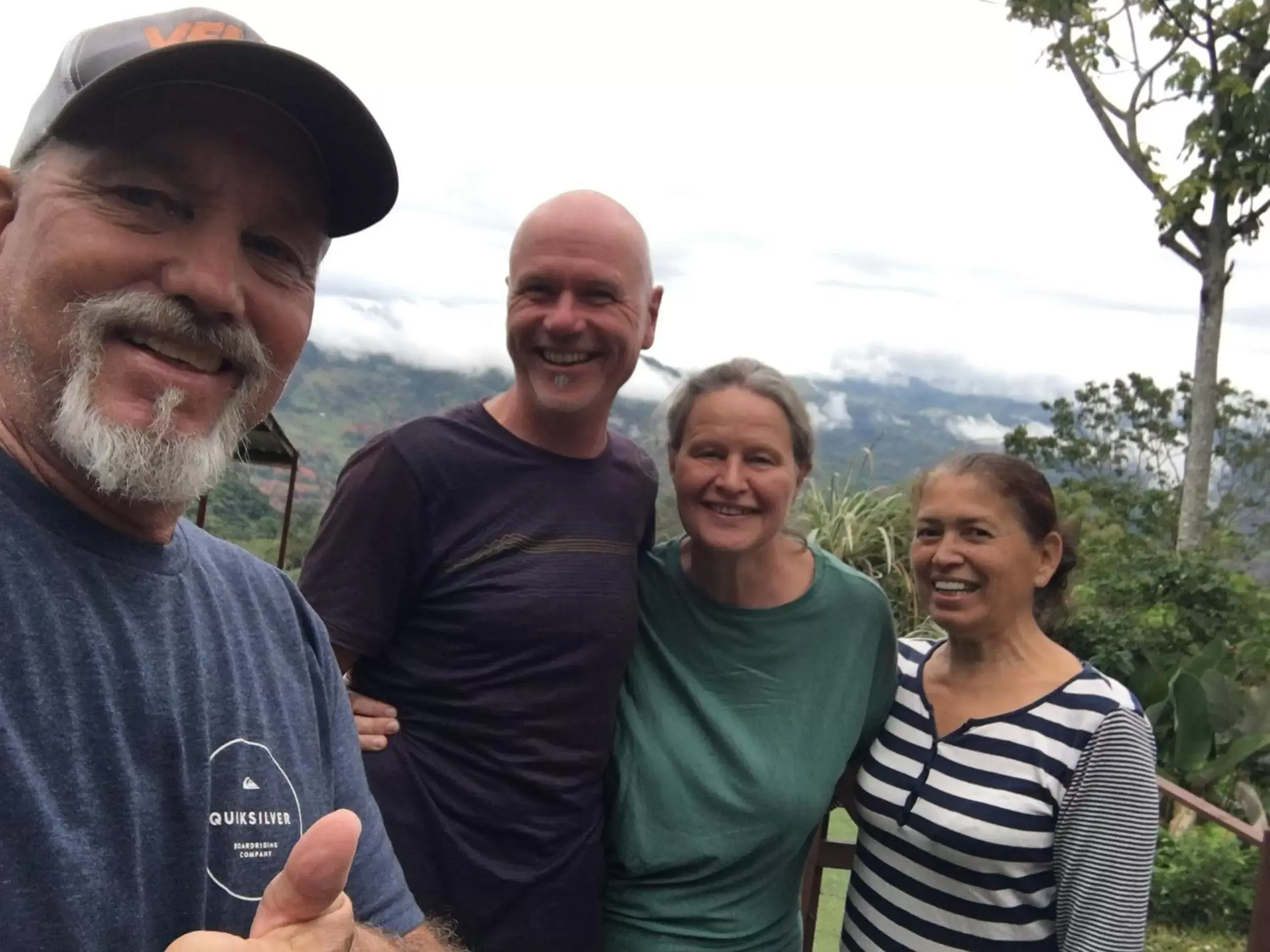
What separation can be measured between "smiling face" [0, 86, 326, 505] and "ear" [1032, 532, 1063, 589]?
1.77m

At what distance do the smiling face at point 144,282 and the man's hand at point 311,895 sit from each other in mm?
443

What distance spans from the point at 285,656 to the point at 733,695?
1.11 metres

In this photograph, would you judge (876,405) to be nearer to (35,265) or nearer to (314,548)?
(314,548)

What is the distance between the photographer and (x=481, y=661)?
1892mm

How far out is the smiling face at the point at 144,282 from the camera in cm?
101

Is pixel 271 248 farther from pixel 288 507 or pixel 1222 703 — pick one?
pixel 288 507

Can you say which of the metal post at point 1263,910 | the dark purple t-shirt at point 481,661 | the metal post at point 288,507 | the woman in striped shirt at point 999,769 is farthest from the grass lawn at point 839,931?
the metal post at point 288,507

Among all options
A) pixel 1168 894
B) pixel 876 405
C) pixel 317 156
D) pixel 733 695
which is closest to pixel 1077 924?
pixel 733 695

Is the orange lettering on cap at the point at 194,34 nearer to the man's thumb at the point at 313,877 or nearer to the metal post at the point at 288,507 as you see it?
the man's thumb at the point at 313,877

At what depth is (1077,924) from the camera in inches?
71.8

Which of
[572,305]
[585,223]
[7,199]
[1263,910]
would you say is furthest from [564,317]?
[1263,910]

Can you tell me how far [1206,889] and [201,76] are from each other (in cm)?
531

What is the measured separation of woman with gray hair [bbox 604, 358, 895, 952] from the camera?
6.47ft

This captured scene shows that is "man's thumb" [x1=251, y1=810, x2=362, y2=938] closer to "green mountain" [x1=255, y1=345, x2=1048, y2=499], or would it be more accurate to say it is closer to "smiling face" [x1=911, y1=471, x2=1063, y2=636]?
"green mountain" [x1=255, y1=345, x2=1048, y2=499]
